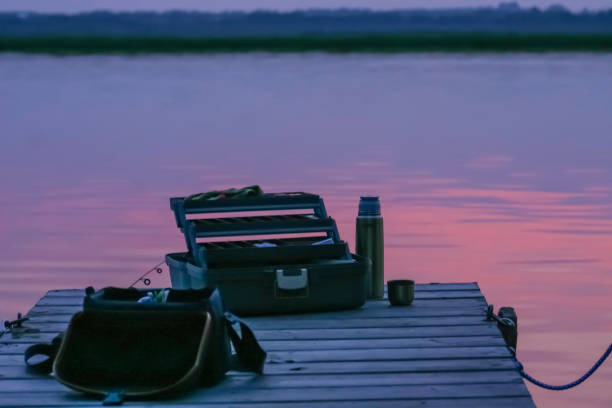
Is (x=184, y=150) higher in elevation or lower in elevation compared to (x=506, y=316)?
lower

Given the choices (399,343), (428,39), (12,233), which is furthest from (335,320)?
(428,39)

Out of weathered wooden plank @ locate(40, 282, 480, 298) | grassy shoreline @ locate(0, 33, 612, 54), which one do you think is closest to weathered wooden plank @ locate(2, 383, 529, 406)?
weathered wooden plank @ locate(40, 282, 480, 298)

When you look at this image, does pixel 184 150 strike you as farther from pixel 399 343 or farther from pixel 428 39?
pixel 428 39

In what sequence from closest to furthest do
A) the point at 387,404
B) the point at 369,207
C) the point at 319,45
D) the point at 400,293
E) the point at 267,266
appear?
the point at 387,404
the point at 267,266
the point at 400,293
the point at 369,207
the point at 319,45

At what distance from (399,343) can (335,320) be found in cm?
55

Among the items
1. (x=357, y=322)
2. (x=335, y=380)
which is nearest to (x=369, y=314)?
(x=357, y=322)

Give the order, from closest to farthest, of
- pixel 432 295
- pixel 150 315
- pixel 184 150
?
1. pixel 150 315
2. pixel 432 295
3. pixel 184 150

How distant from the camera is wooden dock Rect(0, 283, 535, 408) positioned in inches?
186

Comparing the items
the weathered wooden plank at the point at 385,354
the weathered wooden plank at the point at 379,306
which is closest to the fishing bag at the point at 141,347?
the weathered wooden plank at the point at 385,354

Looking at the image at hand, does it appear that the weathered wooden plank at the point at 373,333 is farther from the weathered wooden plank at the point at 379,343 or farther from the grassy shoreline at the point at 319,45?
the grassy shoreline at the point at 319,45

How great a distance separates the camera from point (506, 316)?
6.38m

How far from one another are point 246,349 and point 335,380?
0.38m

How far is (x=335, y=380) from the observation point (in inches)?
197

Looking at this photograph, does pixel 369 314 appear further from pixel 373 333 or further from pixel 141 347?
pixel 141 347
